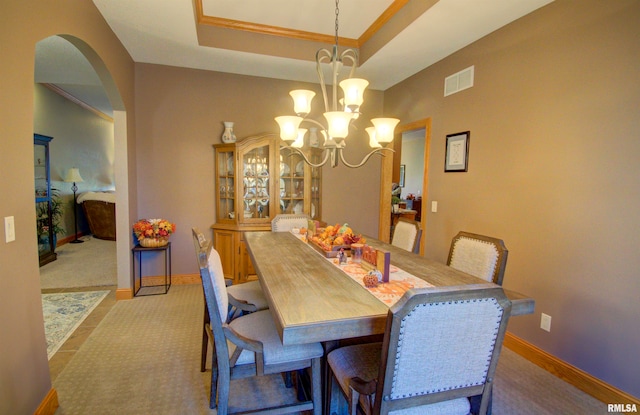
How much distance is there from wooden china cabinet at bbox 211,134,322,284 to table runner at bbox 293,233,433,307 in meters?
1.96

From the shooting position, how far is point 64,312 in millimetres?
3080

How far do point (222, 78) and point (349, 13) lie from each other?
1.77 m

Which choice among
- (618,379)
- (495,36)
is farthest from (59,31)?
(618,379)

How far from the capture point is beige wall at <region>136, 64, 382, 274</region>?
3678 millimetres

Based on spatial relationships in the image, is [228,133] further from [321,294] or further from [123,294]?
[321,294]

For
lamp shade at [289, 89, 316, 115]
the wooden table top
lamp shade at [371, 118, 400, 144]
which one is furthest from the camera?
lamp shade at [289, 89, 316, 115]

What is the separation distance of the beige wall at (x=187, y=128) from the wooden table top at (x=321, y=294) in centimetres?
189

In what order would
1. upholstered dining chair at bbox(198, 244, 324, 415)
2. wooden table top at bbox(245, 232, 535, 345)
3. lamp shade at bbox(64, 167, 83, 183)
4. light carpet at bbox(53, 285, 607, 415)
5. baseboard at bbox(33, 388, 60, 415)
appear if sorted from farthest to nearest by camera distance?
lamp shade at bbox(64, 167, 83, 183), light carpet at bbox(53, 285, 607, 415), baseboard at bbox(33, 388, 60, 415), upholstered dining chair at bbox(198, 244, 324, 415), wooden table top at bbox(245, 232, 535, 345)

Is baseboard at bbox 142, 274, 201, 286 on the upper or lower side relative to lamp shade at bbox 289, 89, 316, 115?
lower

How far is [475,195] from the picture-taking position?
296cm

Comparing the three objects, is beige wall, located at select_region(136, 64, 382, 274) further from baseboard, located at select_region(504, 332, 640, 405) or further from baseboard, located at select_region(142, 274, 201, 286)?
baseboard, located at select_region(504, 332, 640, 405)

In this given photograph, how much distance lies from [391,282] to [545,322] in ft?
4.98

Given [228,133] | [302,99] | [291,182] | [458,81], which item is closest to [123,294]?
[228,133]

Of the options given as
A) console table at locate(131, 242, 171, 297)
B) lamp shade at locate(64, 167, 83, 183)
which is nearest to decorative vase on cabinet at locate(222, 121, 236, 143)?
console table at locate(131, 242, 171, 297)
